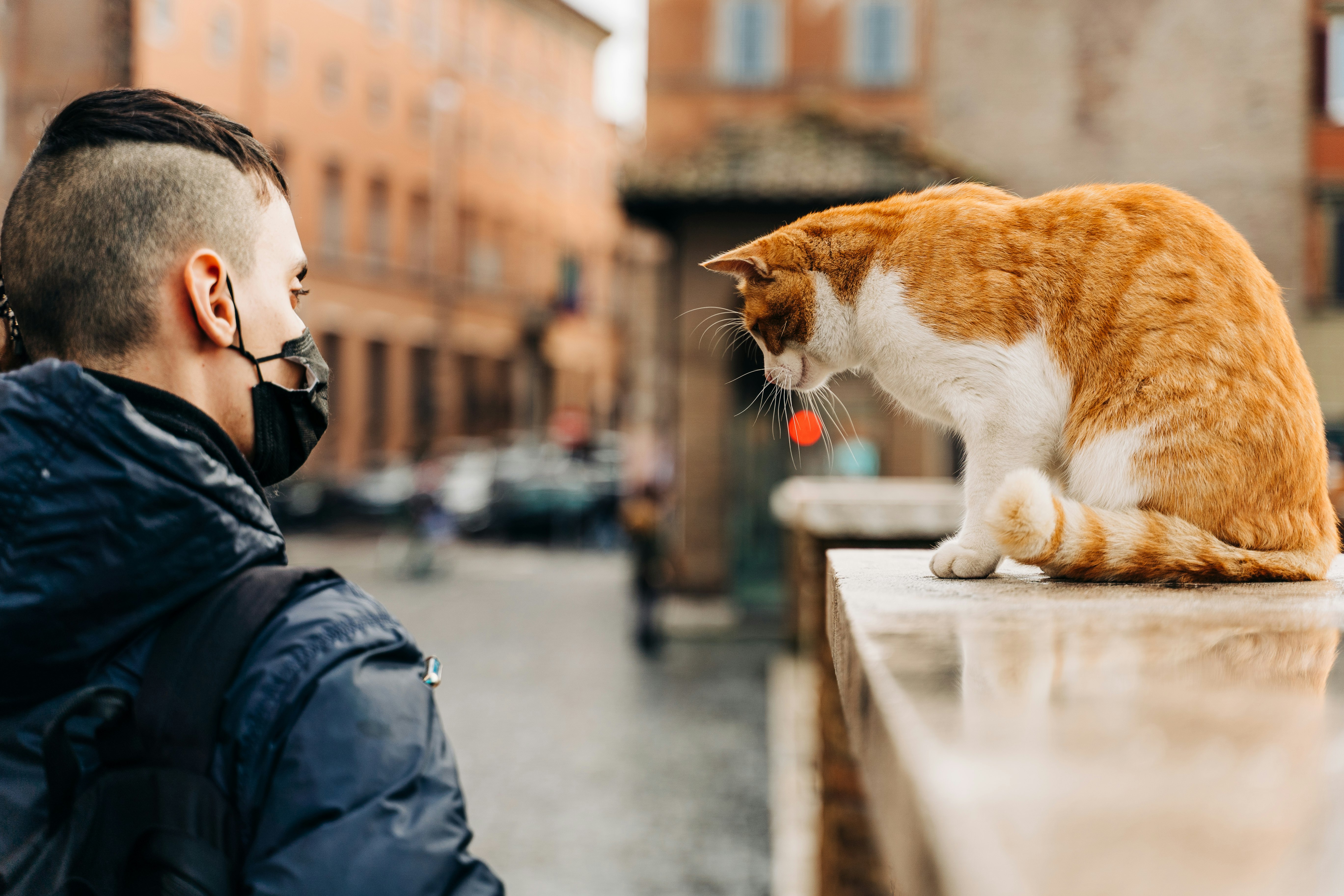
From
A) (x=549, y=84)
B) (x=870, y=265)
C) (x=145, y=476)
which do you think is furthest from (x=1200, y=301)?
(x=549, y=84)

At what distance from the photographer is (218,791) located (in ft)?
3.20

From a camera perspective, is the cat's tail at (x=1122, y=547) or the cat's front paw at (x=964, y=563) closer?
the cat's tail at (x=1122, y=547)

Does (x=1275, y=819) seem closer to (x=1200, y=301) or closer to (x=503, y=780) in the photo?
(x=1200, y=301)

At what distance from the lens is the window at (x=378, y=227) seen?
2711 centimetres

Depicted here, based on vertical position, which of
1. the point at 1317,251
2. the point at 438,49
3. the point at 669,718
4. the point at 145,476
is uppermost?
the point at 438,49

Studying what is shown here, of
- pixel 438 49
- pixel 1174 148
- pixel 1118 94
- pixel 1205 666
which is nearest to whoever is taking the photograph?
pixel 1205 666

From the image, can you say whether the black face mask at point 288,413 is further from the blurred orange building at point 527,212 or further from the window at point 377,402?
the blurred orange building at point 527,212

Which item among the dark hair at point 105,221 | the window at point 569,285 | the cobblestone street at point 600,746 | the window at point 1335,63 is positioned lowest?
the cobblestone street at point 600,746

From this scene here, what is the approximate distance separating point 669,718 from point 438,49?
25672 mm

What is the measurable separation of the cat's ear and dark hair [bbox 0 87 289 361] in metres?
0.84

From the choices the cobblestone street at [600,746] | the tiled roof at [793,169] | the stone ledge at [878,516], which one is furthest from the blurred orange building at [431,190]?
the stone ledge at [878,516]

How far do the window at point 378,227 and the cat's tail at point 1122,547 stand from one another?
90.3 feet

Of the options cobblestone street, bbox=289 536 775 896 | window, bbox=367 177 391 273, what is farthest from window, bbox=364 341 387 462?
cobblestone street, bbox=289 536 775 896

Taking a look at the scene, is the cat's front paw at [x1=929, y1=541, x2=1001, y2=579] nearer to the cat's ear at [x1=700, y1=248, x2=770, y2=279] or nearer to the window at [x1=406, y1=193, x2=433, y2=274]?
the cat's ear at [x1=700, y1=248, x2=770, y2=279]
